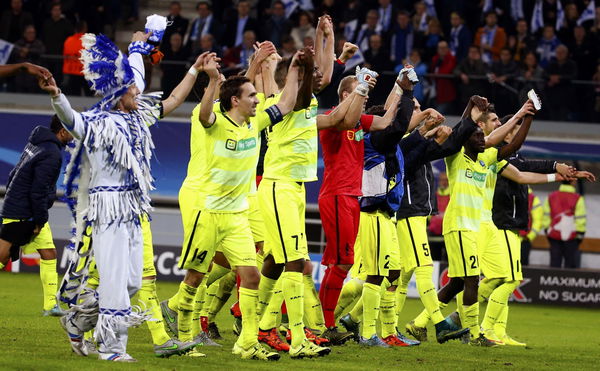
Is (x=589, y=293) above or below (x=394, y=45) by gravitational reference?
below

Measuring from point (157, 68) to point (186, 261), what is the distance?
517 inches

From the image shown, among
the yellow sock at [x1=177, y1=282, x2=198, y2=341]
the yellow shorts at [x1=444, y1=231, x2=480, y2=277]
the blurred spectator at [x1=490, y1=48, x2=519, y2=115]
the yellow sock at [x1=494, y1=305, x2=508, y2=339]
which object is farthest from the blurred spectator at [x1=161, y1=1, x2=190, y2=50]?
the yellow sock at [x1=177, y1=282, x2=198, y2=341]

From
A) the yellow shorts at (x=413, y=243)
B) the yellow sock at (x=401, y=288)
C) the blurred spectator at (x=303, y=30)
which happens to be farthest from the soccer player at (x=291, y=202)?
the blurred spectator at (x=303, y=30)

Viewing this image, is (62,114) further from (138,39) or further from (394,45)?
(394,45)

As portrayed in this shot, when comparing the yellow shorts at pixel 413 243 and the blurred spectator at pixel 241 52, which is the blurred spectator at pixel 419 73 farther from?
the yellow shorts at pixel 413 243

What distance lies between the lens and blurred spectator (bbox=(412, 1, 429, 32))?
23906 mm

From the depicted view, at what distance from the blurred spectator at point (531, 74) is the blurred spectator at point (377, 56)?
2.75 metres

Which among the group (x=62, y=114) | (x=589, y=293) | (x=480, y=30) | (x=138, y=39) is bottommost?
(x=589, y=293)

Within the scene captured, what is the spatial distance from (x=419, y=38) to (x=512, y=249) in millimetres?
11030

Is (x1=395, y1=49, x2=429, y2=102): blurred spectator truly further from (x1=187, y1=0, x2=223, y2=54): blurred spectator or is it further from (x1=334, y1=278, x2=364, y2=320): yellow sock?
(x1=334, y1=278, x2=364, y2=320): yellow sock

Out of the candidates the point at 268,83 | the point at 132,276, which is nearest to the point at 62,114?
the point at 132,276

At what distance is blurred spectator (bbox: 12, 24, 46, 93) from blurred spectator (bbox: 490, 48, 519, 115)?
9176 millimetres

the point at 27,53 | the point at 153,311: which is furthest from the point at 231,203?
the point at 27,53

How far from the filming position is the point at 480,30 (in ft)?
78.6
